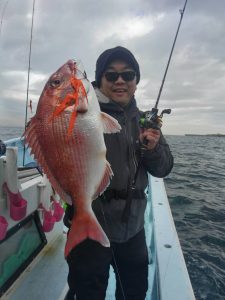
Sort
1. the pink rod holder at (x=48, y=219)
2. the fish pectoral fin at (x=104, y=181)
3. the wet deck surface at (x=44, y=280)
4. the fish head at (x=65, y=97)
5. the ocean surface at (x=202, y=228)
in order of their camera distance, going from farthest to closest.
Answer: the ocean surface at (x=202, y=228) → the pink rod holder at (x=48, y=219) → the wet deck surface at (x=44, y=280) → the fish pectoral fin at (x=104, y=181) → the fish head at (x=65, y=97)

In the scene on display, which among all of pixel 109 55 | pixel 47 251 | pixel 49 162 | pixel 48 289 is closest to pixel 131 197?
pixel 49 162

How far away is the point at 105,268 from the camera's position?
2230 mm

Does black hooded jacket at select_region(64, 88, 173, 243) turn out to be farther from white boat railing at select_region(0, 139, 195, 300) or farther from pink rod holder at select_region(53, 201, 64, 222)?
pink rod holder at select_region(53, 201, 64, 222)

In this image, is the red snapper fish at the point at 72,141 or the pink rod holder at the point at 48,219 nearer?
the red snapper fish at the point at 72,141

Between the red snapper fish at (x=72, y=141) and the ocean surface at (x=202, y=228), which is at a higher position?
the red snapper fish at (x=72, y=141)

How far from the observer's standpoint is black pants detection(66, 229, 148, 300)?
2.17 metres

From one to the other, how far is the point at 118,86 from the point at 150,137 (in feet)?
1.56

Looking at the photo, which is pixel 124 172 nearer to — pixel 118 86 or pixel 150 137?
pixel 150 137

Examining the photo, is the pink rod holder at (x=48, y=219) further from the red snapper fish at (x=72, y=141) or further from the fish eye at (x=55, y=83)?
the fish eye at (x=55, y=83)

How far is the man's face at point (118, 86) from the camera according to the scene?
2297mm

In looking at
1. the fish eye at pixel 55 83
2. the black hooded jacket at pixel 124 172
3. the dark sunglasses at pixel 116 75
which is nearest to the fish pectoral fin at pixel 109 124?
the fish eye at pixel 55 83

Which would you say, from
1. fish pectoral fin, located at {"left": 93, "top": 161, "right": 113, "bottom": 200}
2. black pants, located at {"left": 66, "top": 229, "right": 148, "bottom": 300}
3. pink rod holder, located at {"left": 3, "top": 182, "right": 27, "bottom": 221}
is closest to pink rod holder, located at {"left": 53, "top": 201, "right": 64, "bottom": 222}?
pink rod holder, located at {"left": 3, "top": 182, "right": 27, "bottom": 221}

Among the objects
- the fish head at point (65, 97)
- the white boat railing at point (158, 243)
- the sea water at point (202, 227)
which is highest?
the fish head at point (65, 97)

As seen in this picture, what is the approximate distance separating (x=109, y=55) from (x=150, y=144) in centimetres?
74
